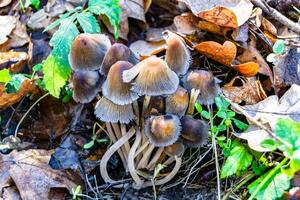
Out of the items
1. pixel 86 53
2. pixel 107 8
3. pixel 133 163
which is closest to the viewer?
pixel 86 53

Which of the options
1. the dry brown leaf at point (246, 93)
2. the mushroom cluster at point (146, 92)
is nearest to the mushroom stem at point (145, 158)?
the mushroom cluster at point (146, 92)

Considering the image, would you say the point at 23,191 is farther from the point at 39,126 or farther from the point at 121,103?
the point at 121,103

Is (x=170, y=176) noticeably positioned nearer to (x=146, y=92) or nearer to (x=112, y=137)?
(x=112, y=137)

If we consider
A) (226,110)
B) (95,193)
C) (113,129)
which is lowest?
(95,193)

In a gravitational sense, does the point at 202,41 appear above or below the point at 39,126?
above


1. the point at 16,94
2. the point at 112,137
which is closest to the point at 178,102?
the point at 112,137

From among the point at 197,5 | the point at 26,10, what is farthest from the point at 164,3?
the point at 26,10
